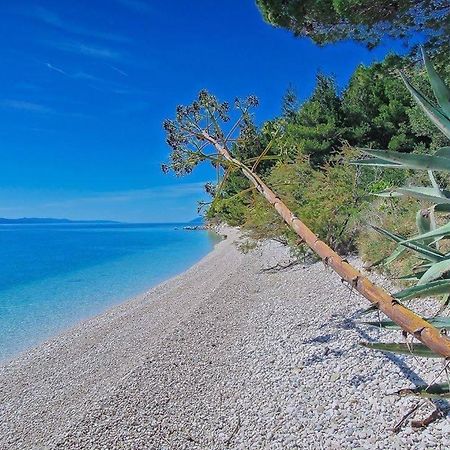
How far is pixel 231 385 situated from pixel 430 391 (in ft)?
14.2

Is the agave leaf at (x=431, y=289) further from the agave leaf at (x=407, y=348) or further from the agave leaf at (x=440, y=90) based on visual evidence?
the agave leaf at (x=440, y=90)

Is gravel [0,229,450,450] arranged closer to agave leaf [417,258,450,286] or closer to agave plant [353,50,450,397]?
agave plant [353,50,450,397]

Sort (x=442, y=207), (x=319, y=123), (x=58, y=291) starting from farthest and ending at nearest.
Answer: (x=319, y=123), (x=58, y=291), (x=442, y=207)

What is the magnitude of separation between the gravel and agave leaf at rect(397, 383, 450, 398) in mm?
1996

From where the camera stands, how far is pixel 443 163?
1.59 meters

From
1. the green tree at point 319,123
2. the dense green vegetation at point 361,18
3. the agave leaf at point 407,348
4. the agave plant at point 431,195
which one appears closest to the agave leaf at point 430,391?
the agave plant at point 431,195

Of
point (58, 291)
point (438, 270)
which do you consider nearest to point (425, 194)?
point (438, 270)

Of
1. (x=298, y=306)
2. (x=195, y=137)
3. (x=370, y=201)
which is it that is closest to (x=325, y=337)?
(x=298, y=306)

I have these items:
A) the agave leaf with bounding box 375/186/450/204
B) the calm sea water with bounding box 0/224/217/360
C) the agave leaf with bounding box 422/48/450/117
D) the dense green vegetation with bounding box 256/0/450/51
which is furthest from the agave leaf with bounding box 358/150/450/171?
the calm sea water with bounding box 0/224/217/360

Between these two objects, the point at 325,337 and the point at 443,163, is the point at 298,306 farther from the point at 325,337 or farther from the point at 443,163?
the point at 443,163

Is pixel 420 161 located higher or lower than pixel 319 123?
lower

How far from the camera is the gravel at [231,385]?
430 centimetres

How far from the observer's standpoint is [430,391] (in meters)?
1.86

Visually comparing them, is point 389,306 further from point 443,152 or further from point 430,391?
point 443,152
